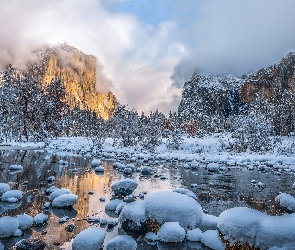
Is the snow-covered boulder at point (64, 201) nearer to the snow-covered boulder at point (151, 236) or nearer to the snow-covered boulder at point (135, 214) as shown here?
the snow-covered boulder at point (135, 214)

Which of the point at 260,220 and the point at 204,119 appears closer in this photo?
the point at 260,220

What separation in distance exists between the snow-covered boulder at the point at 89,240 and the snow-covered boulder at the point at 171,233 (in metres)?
1.29

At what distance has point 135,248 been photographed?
513 cm

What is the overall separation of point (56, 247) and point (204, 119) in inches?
3008

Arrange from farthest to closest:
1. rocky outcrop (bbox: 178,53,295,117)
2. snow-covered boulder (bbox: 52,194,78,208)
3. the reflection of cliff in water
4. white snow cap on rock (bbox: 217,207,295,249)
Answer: rocky outcrop (bbox: 178,53,295,117), snow-covered boulder (bbox: 52,194,78,208), the reflection of cliff in water, white snow cap on rock (bbox: 217,207,295,249)

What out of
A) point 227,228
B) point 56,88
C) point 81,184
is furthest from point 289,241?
point 56,88

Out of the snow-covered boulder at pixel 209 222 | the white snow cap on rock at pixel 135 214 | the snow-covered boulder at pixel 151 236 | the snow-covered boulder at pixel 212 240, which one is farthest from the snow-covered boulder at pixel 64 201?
the snow-covered boulder at pixel 212 240

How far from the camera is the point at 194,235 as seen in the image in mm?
5711

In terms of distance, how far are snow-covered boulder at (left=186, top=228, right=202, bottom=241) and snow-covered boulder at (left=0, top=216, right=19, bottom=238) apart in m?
3.63

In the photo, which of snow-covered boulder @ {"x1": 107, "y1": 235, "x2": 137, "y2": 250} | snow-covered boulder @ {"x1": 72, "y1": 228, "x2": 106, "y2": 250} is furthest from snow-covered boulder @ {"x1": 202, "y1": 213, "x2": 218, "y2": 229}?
snow-covered boulder @ {"x1": 72, "y1": 228, "x2": 106, "y2": 250}

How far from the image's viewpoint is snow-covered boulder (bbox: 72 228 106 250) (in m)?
4.82

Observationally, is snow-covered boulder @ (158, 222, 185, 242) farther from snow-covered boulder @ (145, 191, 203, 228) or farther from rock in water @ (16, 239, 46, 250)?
rock in water @ (16, 239, 46, 250)

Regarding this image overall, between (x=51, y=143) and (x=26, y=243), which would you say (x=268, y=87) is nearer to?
(x=51, y=143)

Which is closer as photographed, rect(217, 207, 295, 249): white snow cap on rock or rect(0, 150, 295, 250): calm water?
rect(217, 207, 295, 249): white snow cap on rock
